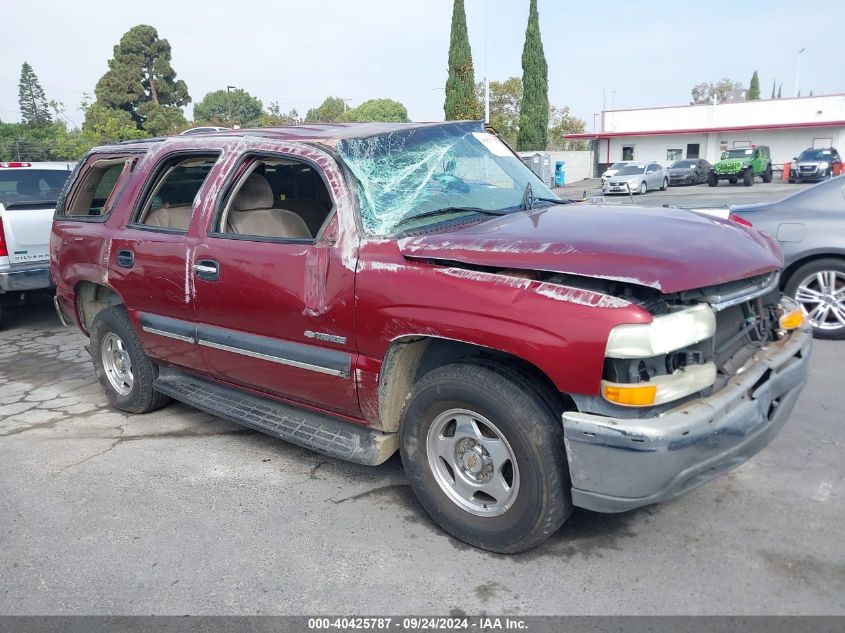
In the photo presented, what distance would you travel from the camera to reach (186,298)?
13.5 ft

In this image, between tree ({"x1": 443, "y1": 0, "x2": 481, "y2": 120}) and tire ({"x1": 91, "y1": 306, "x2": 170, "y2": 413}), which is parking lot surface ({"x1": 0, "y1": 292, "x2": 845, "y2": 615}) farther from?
tree ({"x1": 443, "y1": 0, "x2": 481, "y2": 120})

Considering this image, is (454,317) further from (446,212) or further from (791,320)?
(791,320)

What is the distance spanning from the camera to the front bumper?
2523mm

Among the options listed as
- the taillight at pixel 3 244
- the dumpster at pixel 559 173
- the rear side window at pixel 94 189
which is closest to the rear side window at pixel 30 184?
the taillight at pixel 3 244

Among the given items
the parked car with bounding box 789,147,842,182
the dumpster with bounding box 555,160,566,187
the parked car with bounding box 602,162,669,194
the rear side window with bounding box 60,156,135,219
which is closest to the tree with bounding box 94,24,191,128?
the dumpster with bounding box 555,160,566,187

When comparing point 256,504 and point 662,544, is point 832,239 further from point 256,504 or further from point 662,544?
point 256,504

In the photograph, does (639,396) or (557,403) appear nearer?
(639,396)

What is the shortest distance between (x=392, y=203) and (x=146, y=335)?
6.97 ft

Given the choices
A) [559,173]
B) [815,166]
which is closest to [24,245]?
[559,173]

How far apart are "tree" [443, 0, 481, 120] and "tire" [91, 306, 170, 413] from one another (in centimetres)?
2769

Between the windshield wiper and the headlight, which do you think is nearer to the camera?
the headlight

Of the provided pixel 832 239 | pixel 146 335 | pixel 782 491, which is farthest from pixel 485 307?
pixel 832 239

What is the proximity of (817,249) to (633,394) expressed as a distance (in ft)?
14.7

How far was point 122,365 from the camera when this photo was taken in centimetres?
508
